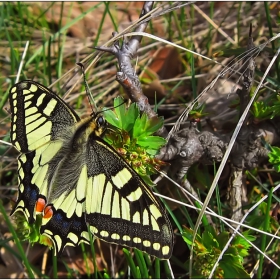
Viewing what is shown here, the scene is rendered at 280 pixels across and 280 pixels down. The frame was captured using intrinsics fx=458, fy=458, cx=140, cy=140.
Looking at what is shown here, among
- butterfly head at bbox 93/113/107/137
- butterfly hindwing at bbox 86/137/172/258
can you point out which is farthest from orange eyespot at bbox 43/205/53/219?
butterfly head at bbox 93/113/107/137

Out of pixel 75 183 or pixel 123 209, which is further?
pixel 75 183

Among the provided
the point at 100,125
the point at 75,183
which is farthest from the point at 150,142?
the point at 75,183

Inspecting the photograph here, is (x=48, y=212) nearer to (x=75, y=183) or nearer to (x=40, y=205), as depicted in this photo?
(x=40, y=205)

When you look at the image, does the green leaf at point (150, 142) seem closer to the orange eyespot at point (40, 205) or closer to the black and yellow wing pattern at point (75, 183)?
the black and yellow wing pattern at point (75, 183)

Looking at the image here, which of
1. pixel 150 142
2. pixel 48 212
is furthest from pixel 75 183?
pixel 150 142

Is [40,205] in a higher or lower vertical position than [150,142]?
lower

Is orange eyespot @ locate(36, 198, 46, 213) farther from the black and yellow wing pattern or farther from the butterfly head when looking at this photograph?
the butterfly head

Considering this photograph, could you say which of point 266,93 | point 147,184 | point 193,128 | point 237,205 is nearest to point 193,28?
point 266,93

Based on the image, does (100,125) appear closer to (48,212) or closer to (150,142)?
(150,142)

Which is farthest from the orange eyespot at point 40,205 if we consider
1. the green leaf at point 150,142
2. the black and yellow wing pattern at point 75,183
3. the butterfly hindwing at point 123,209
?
the green leaf at point 150,142

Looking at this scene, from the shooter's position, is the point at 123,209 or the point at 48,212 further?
the point at 48,212
